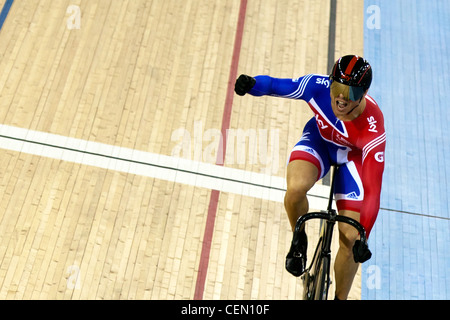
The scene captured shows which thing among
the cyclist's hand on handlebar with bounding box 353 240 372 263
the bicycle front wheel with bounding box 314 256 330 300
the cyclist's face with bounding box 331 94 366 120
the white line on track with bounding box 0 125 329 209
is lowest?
the white line on track with bounding box 0 125 329 209

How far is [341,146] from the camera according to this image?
343cm

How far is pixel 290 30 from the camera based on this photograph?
6.30 m

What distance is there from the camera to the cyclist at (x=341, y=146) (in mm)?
2932

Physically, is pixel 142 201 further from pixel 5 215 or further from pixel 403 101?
pixel 403 101

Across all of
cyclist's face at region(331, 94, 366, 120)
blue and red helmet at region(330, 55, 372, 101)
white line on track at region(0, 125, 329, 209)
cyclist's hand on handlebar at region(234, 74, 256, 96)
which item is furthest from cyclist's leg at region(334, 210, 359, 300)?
white line on track at region(0, 125, 329, 209)

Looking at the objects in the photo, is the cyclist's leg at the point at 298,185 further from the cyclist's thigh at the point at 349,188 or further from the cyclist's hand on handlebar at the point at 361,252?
the cyclist's hand on handlebar at the point at 361,252

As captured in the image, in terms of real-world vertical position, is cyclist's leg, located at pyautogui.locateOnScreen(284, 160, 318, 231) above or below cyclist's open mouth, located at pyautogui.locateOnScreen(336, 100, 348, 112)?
below

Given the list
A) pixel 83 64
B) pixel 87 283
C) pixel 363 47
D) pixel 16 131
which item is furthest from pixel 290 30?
pixel 87 283

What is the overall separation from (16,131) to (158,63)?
160 cm

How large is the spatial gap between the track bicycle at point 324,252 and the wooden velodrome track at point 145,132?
4.01 ft

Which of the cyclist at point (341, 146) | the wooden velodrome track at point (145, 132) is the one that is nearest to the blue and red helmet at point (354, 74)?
the cyclist at point (341, 146)

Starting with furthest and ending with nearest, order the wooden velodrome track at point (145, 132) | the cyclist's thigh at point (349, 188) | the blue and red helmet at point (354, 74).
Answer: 1. the wooden velodrome track at point (145, 132)
2. the cyclist's thigh at point (349, 188)
3. the blue and red helmet at point (354, 74)

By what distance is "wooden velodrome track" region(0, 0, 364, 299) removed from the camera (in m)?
4.71

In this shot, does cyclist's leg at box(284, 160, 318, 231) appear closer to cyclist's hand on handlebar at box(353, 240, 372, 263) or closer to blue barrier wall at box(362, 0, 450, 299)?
cyclist's hand on handlebar at box(353, 240, 372, 263)
